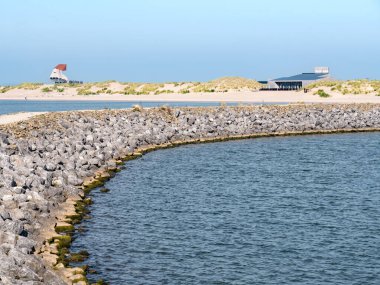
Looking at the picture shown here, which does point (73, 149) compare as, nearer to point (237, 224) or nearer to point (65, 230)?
point (65, 230)

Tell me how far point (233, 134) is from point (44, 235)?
3955 centimetres

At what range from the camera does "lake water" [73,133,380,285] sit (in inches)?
757

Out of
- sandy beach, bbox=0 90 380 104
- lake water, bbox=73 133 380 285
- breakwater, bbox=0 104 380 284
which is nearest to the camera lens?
breakwater, bbox=0 104 380 284

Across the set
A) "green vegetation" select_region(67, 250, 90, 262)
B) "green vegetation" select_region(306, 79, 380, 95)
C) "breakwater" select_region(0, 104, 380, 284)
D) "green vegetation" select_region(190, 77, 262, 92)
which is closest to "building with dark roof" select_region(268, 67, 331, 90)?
"green vegetation" select_region(190, 77, 262, 92)

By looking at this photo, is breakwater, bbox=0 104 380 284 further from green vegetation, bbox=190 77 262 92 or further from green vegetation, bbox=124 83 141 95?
green vegetation, bbox=124 83 141 95

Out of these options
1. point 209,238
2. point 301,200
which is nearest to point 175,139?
point 301,200

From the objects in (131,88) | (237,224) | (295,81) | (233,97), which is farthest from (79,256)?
(131,88)

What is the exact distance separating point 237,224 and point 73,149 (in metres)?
17.2

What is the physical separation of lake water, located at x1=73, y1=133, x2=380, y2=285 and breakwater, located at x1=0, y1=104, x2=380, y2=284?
1148mm

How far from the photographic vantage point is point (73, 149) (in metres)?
39.0

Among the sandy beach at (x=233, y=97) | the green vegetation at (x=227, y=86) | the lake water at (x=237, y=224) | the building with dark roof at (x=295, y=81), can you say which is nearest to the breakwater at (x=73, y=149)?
the lake water at (x=237, y=224)

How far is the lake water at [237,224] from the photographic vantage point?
19.2m

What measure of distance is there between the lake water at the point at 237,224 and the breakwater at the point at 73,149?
115 centimetres

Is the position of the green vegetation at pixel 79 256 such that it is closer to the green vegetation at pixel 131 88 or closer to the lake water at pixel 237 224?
the lake water at pixel 237 224
